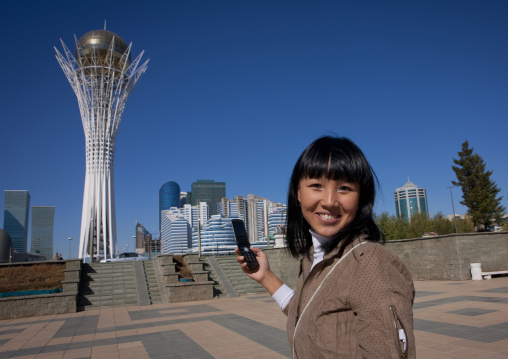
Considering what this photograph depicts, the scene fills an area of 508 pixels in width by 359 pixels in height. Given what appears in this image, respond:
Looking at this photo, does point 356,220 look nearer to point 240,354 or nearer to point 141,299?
point 240,354

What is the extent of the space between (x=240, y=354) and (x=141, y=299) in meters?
9.92

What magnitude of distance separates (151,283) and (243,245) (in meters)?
16.6

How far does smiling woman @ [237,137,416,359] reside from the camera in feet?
3.87

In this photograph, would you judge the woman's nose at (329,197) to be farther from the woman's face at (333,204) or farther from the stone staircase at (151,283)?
the stone staircase at (151,283)

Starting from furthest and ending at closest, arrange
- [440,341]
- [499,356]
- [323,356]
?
[440,341] → [499,356] → [323,356]

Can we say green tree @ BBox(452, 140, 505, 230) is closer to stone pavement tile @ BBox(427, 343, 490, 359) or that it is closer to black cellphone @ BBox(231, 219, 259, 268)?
stone pavement tile @ BBox(427, 343, 490, 359)

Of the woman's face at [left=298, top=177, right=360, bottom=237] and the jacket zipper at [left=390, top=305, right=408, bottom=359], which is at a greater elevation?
the woman's face at [left=298, top=177, right=360, bottom=237]

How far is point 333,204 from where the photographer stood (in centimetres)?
152

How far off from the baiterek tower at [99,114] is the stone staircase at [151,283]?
26878mm

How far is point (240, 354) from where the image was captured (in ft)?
21.4

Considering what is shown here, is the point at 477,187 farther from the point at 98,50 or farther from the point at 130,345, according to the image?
the point at 98,50

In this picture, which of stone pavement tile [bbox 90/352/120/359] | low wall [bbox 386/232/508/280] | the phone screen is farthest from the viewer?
low wall [bbox 386/232/508/280]

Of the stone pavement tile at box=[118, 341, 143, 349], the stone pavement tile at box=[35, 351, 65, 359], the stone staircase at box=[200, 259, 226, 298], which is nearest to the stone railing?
the stone staircase at box=[200, 259, 226, 298]

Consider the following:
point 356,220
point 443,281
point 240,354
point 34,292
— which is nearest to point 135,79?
point 34,292
